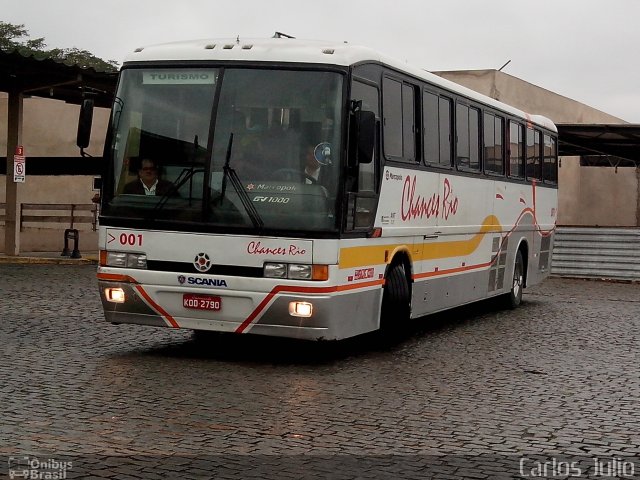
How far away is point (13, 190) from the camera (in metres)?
26.5

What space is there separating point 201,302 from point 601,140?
1116 inches

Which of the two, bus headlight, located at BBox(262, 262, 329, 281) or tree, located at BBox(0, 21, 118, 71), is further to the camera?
tree, located at BBox(0, 21, 118, 71)

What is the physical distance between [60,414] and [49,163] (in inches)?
735

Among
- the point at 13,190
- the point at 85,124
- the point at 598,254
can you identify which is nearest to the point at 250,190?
the point at 85,124

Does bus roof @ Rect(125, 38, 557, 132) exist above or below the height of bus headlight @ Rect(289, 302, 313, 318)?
above

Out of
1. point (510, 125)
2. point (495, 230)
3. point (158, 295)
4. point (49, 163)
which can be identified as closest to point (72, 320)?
point (158, 295)

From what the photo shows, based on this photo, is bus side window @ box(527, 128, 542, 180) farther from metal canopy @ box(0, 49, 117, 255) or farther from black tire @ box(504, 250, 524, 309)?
metal canopy @ box(0, 49, 117, 255)

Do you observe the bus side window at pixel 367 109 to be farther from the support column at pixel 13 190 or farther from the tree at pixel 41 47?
the tree at pixel 41 47

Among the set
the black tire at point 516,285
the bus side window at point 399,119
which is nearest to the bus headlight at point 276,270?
the bus side window at point 399,119

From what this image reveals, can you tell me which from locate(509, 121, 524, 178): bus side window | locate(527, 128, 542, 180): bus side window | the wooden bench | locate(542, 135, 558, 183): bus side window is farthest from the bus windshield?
the wooden bench

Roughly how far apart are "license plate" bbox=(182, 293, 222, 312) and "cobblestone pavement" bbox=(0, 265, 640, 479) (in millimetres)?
539

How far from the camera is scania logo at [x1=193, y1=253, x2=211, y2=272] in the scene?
10.9m

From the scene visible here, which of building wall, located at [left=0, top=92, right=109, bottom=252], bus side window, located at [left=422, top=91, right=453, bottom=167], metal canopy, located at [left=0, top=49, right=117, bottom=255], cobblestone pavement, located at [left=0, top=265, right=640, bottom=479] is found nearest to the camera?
cobblestone pavement, located at [left=0, top=265, right=640, bottom=479]

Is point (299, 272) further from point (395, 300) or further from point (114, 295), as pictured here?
point (395, 300)
